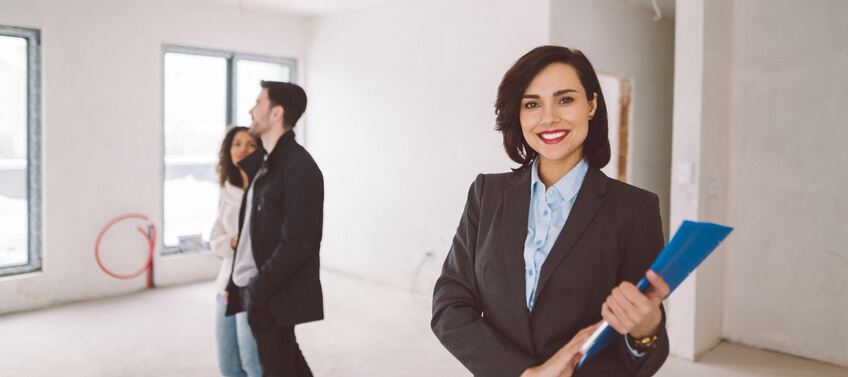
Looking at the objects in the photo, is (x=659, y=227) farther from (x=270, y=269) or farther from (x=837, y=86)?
(x=837, y=86)

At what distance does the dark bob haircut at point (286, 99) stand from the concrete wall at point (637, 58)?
2.49 m

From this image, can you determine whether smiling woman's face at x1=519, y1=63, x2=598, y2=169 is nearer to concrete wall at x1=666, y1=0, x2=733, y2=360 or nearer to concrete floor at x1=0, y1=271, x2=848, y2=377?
concrete floor at x1=0, y1=271, x2=848, y2=377

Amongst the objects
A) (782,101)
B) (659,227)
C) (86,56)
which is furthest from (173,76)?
(659,227)

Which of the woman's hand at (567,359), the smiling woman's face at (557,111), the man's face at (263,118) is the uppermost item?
the man's face at (263,118)

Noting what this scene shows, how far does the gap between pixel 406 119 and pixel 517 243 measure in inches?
178

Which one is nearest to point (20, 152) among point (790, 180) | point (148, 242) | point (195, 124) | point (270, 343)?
point (148, 242)

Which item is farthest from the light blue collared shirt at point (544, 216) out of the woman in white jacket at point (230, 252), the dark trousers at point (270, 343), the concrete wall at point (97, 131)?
the concrete wall at point (97, 131)

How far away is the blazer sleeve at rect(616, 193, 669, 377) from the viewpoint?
1.05 metres

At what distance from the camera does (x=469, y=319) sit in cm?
113

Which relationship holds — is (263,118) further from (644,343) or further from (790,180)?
(790,180)

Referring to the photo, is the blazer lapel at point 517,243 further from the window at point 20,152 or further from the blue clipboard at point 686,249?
the window at point 20,152

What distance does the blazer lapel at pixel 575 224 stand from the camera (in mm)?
1062

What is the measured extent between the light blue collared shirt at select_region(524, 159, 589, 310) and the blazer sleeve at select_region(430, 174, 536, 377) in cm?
10

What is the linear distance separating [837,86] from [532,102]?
137 inches
